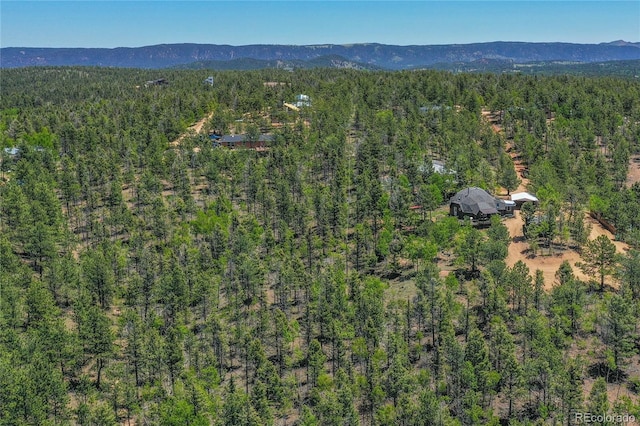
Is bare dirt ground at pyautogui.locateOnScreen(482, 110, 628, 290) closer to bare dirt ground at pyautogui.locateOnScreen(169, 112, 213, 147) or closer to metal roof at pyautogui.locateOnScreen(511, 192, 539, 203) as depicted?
metal roof at pyautogui.locateOnScreen(511, 192, 539, 203)

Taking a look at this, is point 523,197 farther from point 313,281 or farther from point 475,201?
point 313,281

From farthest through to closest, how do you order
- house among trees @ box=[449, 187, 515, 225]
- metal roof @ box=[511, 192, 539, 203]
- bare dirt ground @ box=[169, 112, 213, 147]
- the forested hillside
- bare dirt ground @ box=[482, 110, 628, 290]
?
bare dirt ground @ box=[169, 112, 213, 147], metal roof @ box=[511, 192, 539, 203], house among trees @ box=[449, 187, 515, 225], bare dirt ground @ box=[482, 110, 628, 290], the forested hillside

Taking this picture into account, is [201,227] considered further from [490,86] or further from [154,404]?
[490,86]

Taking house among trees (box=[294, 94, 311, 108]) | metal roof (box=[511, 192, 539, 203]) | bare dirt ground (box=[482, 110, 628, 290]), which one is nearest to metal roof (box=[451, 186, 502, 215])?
bare dirt ground (box=[482, 110, 628, 290])

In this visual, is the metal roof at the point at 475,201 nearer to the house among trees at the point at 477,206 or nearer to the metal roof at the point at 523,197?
the house among trees at the point at 477,206

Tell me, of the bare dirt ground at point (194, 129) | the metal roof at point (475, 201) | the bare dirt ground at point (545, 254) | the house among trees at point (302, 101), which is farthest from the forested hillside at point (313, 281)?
the house among trees at point (302, 101)

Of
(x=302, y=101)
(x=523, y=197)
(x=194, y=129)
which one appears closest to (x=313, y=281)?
(x=523, y=197)
